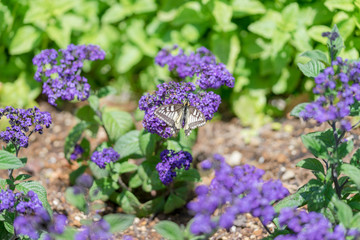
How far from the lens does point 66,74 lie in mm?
3889

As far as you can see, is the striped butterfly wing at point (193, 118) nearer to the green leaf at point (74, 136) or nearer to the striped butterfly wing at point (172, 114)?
the striped butterfly wing at point (172, 114)

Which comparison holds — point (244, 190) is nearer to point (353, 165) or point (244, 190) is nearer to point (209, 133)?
point (353, 165)

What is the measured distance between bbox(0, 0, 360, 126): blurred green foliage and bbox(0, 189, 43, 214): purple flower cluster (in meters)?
2.74

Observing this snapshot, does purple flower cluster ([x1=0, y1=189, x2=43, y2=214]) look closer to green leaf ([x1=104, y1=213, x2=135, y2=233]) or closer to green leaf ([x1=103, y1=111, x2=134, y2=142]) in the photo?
green leaf ([x1=104, y1=213, x2=135, y2=233])

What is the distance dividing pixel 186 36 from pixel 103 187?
7.89 feet

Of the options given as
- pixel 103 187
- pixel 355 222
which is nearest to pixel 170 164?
pixel 103 187

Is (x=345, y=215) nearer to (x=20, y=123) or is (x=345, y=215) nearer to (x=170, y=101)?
(x=170, y=101)

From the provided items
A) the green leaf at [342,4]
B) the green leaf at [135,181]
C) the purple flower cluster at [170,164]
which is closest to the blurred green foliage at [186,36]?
the green leaf at [342,4]

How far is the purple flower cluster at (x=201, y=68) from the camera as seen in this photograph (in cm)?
362

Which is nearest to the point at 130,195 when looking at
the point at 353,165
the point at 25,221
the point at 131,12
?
the point at 25,221

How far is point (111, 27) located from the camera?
6.18 metres

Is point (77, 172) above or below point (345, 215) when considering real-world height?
below

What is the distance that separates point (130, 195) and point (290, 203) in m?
1.51

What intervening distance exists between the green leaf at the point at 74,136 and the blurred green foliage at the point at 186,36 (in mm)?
1544
